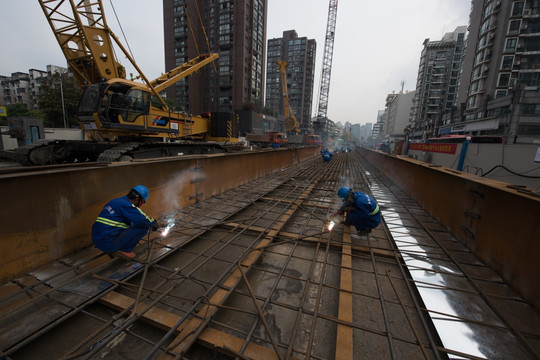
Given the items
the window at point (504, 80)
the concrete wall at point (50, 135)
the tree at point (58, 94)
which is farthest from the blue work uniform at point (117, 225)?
the window at point (504, 80)

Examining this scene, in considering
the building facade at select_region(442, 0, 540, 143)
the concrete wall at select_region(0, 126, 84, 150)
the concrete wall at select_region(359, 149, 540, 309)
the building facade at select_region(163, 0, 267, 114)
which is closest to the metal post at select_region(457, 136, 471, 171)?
the concrete wall at select_region(359, 149, 540, 309)

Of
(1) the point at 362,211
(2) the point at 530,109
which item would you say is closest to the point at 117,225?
(1) the point at 362,211

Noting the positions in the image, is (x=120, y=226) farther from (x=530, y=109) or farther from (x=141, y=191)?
(x=530, y=109)

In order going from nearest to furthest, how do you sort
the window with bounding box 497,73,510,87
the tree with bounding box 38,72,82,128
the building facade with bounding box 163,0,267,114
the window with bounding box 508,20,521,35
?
1. the tree with bounding box 38,72,82,128
2. the window with bounding box 508,20,521,35
3. the window with bounding box 497,73,510,87
4. the building facade with bounding box 163,0,267,114

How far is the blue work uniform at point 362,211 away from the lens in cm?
414

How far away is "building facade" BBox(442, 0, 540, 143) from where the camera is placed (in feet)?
Result: 104

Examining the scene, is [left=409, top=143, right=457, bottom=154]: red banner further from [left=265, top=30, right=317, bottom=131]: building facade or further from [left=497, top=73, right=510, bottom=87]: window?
→ [left=265, top=30, right=317, bottom=131]: building facade

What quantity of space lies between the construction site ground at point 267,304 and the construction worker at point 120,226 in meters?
Answer: 0.32

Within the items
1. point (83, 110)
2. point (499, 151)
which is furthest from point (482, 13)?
point (83, 110)

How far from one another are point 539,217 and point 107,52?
1241cm

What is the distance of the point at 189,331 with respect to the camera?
206 cm

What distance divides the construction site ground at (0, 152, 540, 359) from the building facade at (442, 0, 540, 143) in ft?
140

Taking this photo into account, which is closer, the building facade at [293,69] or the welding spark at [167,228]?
the welding spark at [167,228]

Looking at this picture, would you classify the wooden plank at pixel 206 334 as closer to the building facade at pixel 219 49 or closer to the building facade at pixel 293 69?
the building facade at pixel 219 49
